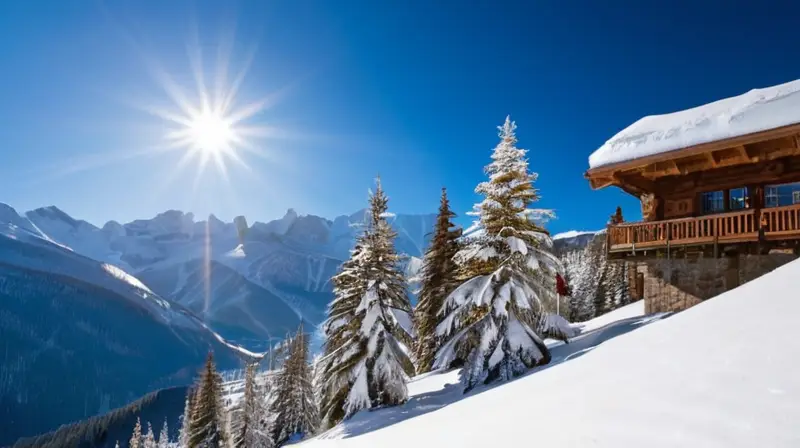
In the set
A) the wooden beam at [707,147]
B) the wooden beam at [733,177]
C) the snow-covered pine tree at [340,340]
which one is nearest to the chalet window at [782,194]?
the wooden beam at [733,177]

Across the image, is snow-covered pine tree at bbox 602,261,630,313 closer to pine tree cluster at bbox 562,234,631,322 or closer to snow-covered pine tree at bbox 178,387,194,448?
pine tree cluster at bbox 562,234,631,322

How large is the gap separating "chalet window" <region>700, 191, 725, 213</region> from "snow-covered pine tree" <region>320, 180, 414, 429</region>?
11366 millimetres

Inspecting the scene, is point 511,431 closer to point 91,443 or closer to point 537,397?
point 537,397

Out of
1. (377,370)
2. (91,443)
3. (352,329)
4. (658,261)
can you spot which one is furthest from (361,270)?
(91,443)

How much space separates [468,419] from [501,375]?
8.35 metres

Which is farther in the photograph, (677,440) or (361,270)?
(361,270)

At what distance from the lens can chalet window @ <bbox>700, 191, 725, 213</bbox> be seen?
15.2 metres

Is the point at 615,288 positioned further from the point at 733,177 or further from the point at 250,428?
the point at 250,428

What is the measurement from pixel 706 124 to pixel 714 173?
240 cm

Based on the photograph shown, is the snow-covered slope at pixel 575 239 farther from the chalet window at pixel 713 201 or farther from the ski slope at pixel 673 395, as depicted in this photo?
the ski slope at pixel 673 395

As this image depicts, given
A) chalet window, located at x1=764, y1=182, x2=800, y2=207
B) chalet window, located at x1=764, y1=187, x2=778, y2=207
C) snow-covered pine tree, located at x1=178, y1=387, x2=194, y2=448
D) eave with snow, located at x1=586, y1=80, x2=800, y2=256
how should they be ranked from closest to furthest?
eave with snow, located at x1=586, y1=80, x2=800, y2=256 < chalet window, located at x1=764, y1=182, x2=800, y2=207 < chalet window, located at x1=764, y1=187, x2=778, y2=207 < snow-covered pine tree, located at x1=178, y1=387, x2=194, y2=448

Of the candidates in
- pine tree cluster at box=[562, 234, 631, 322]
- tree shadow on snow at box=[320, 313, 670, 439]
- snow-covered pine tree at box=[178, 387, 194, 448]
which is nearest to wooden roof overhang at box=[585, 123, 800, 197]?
tree shadow on snow at box=[320, 313, 670, 439]

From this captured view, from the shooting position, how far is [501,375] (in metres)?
13.0

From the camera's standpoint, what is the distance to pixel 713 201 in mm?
15477
